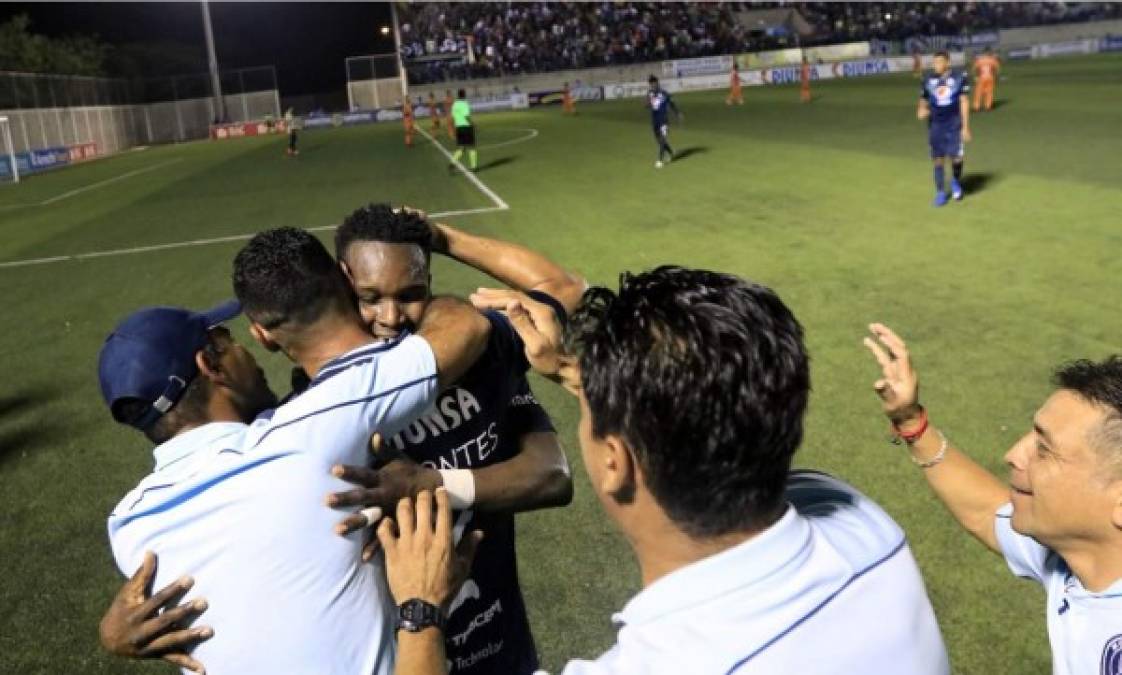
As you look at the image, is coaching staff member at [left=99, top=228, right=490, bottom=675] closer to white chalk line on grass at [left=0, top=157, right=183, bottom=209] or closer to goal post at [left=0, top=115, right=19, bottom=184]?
white chalk line on grass at [left=0, top=157, right=183, bottom=209]

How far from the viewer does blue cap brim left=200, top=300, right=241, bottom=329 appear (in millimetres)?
2496

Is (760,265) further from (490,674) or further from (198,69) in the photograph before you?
(198,69)

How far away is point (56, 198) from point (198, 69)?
43.1 m

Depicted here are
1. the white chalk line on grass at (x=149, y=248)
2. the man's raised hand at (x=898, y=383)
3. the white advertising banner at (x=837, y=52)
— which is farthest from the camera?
the white advertising banner at (x=837, y=52)

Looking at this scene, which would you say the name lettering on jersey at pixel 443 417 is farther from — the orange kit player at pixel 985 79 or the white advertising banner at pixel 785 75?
the white advertising banner at pixel 785 75

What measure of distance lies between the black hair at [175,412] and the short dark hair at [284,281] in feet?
0.86

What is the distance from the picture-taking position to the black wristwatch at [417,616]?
1.97m

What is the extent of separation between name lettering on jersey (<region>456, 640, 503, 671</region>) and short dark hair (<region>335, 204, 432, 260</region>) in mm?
1370

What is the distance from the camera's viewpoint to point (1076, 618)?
2.28m

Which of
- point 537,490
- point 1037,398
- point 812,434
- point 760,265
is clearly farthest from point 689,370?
point 760,265

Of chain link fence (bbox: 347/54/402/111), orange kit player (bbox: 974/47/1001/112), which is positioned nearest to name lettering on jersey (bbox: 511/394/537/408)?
orange kit player (bbox: 974/47/1001/112)

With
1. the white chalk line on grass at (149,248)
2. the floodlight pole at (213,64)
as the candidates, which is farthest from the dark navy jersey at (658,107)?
the floodlight pole at (213,64)

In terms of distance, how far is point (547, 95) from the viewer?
2094 inches

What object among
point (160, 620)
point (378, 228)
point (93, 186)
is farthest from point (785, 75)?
point (160, 620)
